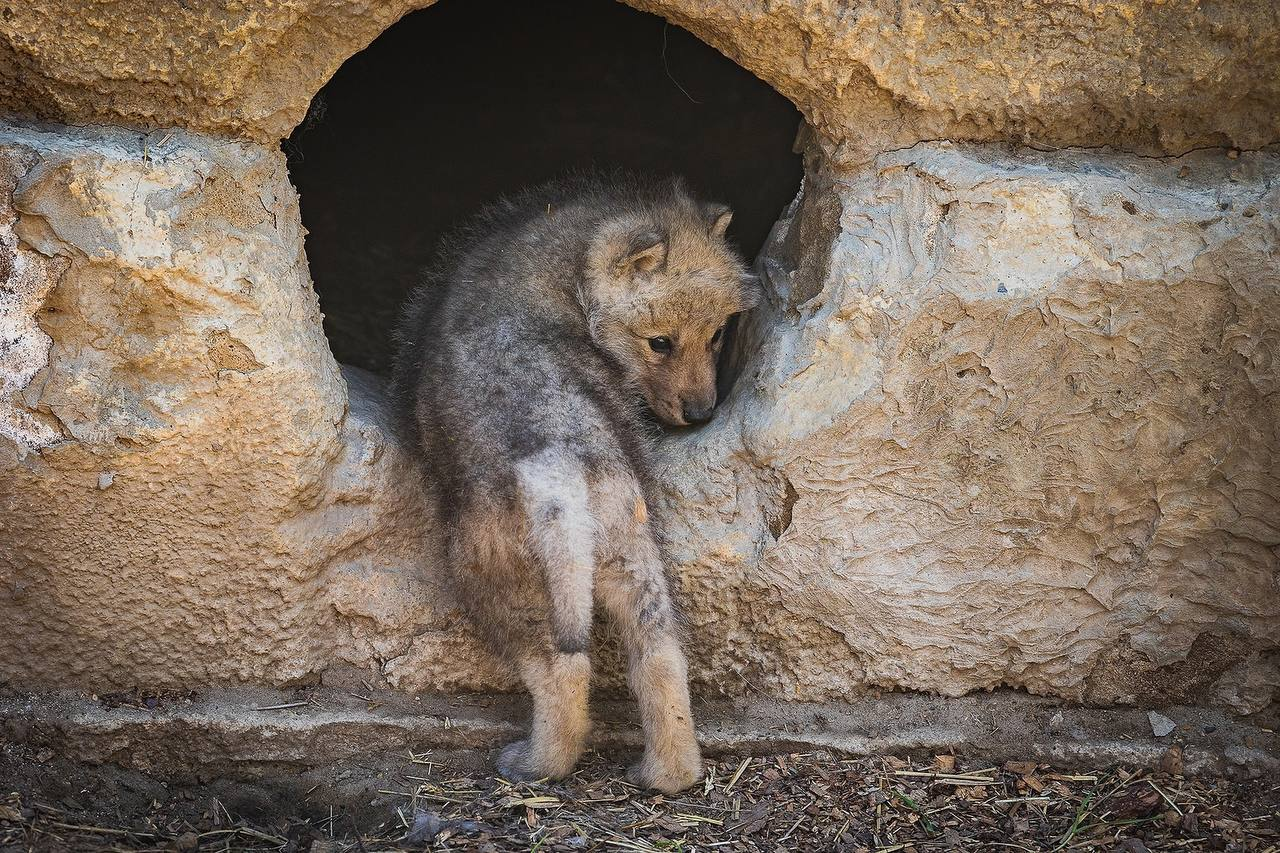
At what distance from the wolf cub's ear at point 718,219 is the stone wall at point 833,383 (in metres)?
0.50

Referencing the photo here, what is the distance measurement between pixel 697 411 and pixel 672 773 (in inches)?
48.5

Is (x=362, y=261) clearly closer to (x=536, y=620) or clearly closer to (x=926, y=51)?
(x=536, y=620)

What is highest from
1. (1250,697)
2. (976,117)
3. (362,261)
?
(976,117)

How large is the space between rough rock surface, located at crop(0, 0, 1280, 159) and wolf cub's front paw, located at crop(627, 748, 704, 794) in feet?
6.34

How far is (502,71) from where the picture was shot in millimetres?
5262

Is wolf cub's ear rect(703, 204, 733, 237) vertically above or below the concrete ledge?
above

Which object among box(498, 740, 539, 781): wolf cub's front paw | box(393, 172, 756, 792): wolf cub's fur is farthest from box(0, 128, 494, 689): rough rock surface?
box(498, 740, 539, 781): wolf cub's front paw

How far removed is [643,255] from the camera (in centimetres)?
389

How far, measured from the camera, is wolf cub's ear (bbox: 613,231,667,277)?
3.88m

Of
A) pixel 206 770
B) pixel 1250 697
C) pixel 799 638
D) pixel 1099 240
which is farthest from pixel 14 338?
pixel 1250 697

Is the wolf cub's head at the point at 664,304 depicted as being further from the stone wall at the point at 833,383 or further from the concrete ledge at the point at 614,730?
the concrete ledge at the point at 614,730

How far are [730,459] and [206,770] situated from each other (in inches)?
75.7

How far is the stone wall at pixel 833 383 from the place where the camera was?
315cm

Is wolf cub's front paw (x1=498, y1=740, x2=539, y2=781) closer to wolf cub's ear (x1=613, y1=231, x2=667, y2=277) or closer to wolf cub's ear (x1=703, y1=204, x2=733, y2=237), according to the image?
wolf cub's ear (x1=613, y1=231, x2=667, y2=277)
